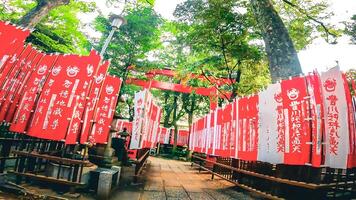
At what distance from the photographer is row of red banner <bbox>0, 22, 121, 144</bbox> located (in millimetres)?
5891

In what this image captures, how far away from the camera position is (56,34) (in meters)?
15.4

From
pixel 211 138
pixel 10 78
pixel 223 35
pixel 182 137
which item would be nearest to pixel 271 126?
pixel 211 138

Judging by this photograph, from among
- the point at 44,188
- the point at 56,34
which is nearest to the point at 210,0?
the point at 56,34

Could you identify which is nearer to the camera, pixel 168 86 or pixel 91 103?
pixel 91 103

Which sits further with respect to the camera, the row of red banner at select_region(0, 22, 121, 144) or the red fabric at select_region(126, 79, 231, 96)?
the red fabric at select_region(126, 79, 231, 96)

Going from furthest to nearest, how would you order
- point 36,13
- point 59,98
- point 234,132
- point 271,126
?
1. point 36,13
2. point 234,132
3. point 59,98
4. point 271,126

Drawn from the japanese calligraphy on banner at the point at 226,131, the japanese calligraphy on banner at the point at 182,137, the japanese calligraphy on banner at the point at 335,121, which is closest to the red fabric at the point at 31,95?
the japanese calligraphy on banner at the point at 226,131

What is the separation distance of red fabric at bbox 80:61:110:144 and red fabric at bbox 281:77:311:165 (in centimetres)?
454

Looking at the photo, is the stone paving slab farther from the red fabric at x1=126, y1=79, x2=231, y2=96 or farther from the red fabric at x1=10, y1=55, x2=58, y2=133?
the red fabric at x1=126, y1=79, x2=231, y2=96

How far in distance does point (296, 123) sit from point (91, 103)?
4.91 m

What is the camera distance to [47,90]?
243 inches

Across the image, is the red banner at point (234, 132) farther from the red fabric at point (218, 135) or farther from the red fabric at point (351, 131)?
the red fabric at point (351, 131)

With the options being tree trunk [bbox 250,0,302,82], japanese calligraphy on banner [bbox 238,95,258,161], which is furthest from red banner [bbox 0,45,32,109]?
tree trunk [bbox 250,0,302,82]

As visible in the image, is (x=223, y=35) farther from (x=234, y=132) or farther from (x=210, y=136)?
(x=234, y=132)
